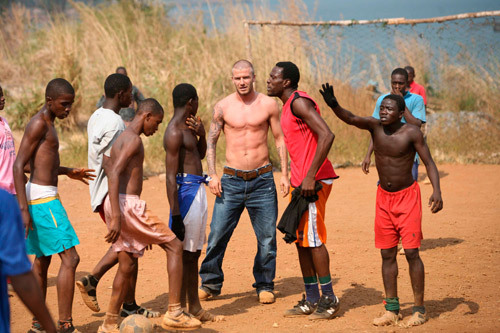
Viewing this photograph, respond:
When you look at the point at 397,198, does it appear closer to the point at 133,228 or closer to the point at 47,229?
the point at 133,228

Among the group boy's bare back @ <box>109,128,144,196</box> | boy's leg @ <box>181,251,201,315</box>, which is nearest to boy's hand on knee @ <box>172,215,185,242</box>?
boy's leg @ <box>181,251,201,315</box>

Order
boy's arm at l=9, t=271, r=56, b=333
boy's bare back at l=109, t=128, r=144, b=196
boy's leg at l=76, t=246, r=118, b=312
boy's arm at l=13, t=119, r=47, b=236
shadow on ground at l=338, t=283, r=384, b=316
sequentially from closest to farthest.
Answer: boy's arm at l=9, t=271, r=56, b=333, boy's arm at l=13, t=119, r=47, b=236, boy's bare back at l=109, t=128, r=144, b=196, boy's leg at l=76, t=246, r=118, b=312, shadow on ground at l=338, t=283, r=384, b=316

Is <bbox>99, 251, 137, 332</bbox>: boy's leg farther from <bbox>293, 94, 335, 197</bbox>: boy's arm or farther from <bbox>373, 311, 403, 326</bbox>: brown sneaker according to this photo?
<bbox>373, 311, 403, 326</bbox>: brown sneaker

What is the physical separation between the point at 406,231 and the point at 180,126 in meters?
1.90

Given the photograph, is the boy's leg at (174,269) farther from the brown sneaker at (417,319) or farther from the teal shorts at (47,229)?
the brown sneaker at (417,319)

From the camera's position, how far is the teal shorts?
4547 mm

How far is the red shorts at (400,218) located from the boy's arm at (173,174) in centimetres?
153

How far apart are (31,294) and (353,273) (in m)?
4.21

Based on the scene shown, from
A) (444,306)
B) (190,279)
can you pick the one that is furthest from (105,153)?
(444,306)

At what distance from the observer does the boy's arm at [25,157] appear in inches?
174

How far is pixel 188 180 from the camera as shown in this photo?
4.99m

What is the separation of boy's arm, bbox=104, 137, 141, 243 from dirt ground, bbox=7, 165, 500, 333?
94 cm

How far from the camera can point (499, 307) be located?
5172 millimetres

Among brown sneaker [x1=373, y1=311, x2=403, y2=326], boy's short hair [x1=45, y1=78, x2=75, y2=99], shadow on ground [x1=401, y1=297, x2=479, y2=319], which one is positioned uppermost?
boy's short hair [x1=45, y1=78, x2=75, y2=99]
